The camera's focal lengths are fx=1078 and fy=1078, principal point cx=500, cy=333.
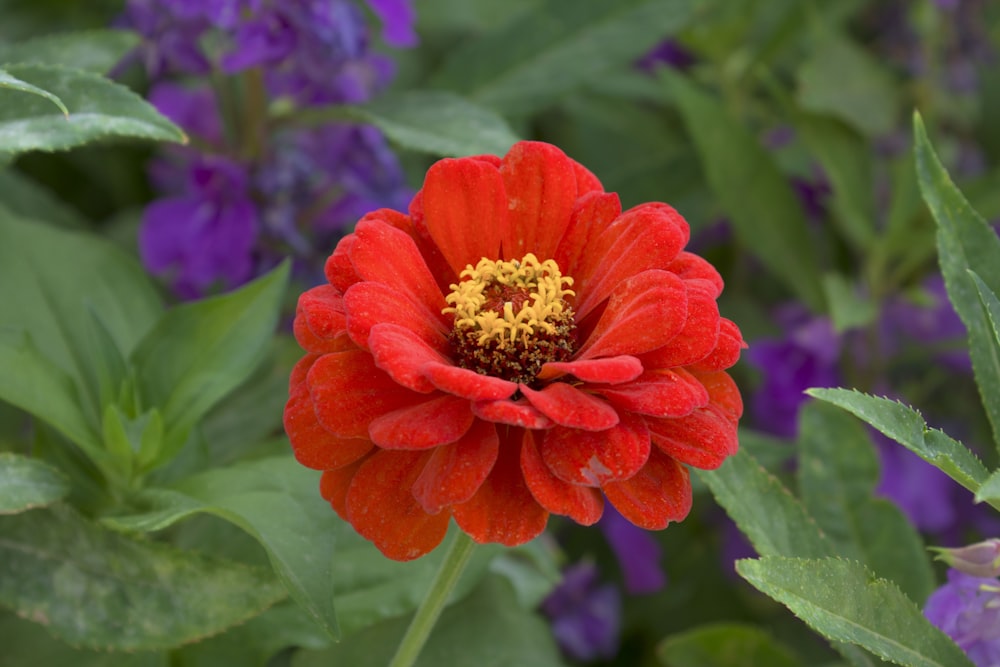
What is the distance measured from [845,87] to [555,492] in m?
0.76

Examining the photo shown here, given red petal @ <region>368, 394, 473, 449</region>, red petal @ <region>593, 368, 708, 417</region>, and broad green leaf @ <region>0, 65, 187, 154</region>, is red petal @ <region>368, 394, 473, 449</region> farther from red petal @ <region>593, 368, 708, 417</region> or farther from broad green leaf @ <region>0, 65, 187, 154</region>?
broad green leaf @ <region>0, 65, 187, 154</region>

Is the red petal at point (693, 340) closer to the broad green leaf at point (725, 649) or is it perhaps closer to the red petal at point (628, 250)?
the red petal at point (628, 250)

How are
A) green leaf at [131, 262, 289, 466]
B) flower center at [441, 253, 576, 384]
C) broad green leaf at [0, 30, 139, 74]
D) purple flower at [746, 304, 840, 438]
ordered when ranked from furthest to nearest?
→ 1. purple flower at [746, 304, 840, 438]
2. broad green leaf at [0, 30, 139, 74]
3. green leaf at [131, 262, 289, 466]
4. flower center at [441, 253, 576, 384]

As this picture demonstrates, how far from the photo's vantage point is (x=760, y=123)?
4.11 feet

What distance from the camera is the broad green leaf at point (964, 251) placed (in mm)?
601

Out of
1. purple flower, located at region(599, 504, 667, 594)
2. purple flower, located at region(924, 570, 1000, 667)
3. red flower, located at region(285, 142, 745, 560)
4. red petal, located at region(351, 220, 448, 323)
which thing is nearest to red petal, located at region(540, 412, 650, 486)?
red flower, located at region(285, 142, 745, 560)

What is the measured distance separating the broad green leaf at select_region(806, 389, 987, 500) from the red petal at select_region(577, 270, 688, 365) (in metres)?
0.07

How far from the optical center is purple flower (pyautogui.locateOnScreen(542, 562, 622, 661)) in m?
1.04

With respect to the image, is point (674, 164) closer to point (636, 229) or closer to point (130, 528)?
point (636, 229)

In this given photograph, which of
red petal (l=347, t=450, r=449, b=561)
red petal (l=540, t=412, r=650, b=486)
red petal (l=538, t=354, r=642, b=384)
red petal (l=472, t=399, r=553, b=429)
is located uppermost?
red petal (l=538, t=354, r=642, b=384)

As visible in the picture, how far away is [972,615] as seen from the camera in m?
0.57

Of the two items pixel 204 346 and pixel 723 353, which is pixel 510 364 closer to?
pixel 723 353

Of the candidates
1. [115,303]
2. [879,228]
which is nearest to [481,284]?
[115,303]

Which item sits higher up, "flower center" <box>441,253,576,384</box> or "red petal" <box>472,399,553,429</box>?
"red petal" <box>472,399,553,429</box>
